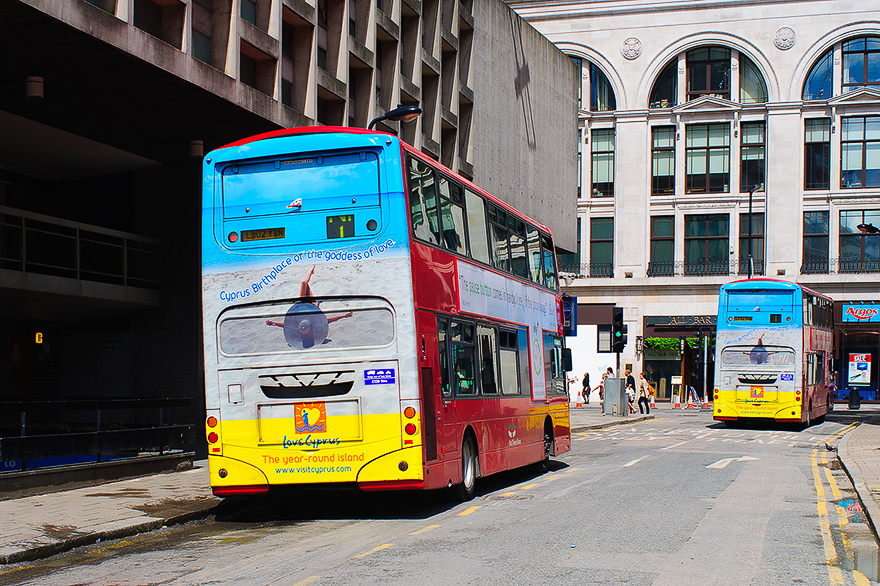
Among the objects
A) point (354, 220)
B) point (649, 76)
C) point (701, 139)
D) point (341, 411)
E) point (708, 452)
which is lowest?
point (708, 452)

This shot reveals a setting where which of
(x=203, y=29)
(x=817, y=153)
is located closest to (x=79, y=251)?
(x=203, y=29)

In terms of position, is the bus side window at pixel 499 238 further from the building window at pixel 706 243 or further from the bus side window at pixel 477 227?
the building window at pixel 706 243

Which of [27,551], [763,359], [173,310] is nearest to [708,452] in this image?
[763,359]

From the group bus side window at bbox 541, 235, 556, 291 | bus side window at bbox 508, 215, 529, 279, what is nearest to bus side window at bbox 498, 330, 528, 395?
bus side window at bbox 508, 215, 529, 279

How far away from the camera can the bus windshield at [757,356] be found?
97.7 ft

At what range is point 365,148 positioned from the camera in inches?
456

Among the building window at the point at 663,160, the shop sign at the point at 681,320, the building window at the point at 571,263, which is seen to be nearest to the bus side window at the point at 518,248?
the shop sign at the point at 681,320

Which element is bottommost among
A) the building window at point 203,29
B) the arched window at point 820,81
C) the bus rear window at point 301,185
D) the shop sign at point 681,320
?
the shop sign at point 681,320

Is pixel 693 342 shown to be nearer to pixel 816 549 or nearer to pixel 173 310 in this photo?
pixel 173 310

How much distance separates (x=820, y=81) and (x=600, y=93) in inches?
489

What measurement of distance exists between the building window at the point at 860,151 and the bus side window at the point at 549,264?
42.0 metres

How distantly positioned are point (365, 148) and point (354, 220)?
0.86 m

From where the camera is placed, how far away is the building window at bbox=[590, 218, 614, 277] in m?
58.8

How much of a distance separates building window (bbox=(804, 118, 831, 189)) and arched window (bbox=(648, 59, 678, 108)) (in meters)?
7.62
